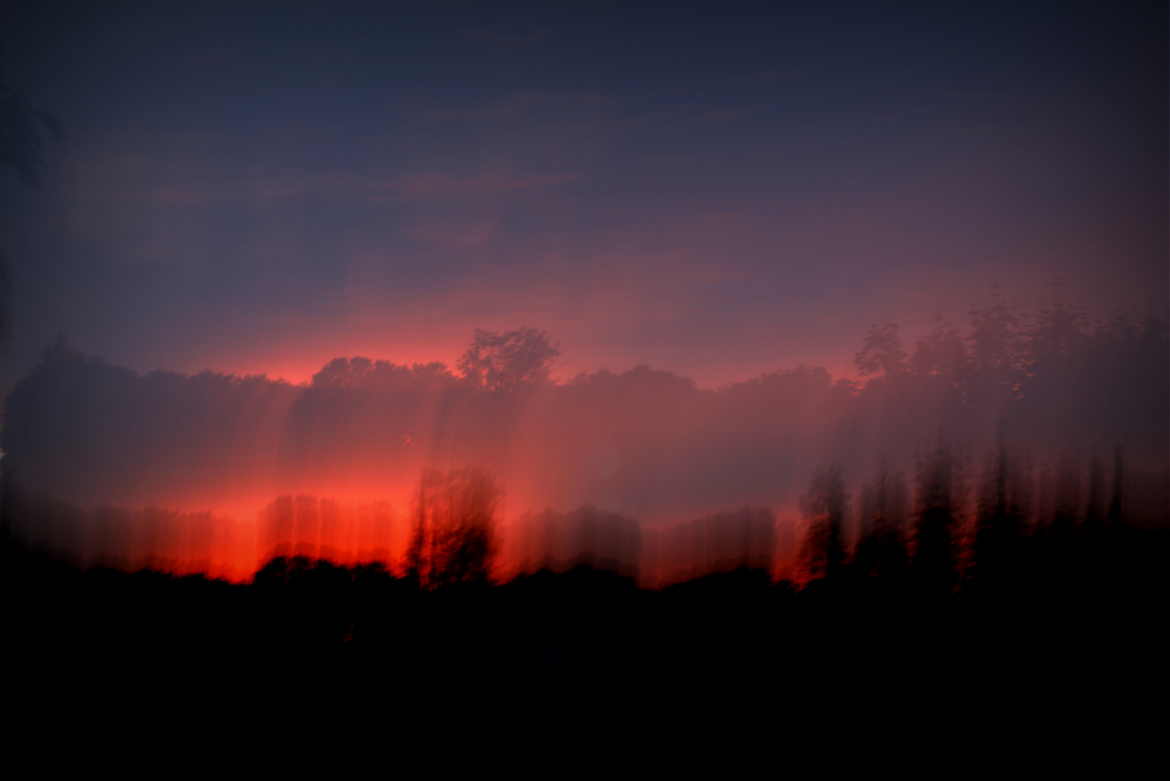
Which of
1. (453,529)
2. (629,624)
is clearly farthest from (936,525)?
(453,529)

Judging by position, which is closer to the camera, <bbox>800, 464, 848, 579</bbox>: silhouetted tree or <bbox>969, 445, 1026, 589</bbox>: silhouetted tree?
<bbox>969, 445, 1026, 589</bbox>: silhouetted tree

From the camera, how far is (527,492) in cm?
891

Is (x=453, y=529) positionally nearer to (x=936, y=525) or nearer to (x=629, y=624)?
(x=629, y=624)

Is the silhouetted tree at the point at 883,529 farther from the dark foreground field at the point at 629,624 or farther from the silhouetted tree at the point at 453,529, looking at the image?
the silhouetted tree at the point at 453,529

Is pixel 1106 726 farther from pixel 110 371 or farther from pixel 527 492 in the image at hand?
pixel 110 371

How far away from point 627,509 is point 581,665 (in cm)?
268

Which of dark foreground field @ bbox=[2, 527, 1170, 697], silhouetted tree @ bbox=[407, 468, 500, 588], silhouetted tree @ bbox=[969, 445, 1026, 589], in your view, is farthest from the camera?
silhouetted tree @ bbox=[969, 445, 1026, 589]

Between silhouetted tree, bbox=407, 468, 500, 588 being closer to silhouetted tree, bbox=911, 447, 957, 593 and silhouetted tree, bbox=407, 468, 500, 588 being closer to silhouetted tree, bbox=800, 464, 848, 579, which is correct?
silhouetted tree, bbox=800, 464, 848, 579

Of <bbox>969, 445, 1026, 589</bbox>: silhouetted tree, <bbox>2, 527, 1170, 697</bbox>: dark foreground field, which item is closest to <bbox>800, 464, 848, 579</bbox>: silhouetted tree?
<bbox>2, 527, 1170, 697</bbox>: dark foreground field

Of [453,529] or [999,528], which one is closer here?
[453,529]

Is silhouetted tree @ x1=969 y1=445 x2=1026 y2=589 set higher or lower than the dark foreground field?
higher

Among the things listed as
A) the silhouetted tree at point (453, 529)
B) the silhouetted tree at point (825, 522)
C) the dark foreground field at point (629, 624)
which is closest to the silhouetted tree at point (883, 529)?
the dark foreground field at point (629, 624)

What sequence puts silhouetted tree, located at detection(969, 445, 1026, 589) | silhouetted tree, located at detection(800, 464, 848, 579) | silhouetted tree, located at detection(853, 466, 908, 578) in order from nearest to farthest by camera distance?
silhouetted tree, located at detection(969, 445, 1026, 589) < silhouetted tree, located at detection(853, 466, 908, 578) < silhouetted tree, located at detection(800, 464, 848, 579)

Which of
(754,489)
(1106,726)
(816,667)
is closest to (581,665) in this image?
(816,667)
